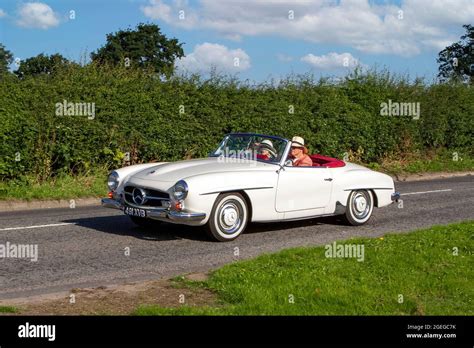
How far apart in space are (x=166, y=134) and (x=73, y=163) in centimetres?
239

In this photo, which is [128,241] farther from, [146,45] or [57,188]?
Answer: [146,45]

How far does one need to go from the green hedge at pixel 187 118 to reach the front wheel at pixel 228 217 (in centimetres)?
652

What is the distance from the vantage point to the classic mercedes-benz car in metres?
9.91

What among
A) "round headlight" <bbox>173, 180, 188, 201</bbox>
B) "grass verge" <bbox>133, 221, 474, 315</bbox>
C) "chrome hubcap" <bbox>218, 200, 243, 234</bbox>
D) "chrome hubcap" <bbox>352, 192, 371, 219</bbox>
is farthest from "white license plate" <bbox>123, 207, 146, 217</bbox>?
"chrome hubcap" <bbox>352, 192, 371, 219</bbox>

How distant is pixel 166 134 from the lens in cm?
1753

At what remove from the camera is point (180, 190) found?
980 centimetres

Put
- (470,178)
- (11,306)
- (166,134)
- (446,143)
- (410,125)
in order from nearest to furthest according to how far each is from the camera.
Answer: (11,306) < (166,134) < (470,178) < (410,125) < (446,143)

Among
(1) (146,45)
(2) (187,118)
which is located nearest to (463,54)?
(1) (146,45)

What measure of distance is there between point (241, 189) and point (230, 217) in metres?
0.43

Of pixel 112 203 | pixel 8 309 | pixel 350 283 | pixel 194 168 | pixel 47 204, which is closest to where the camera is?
pixel 8 309

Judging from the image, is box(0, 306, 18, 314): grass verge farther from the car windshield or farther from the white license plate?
the car windshield
